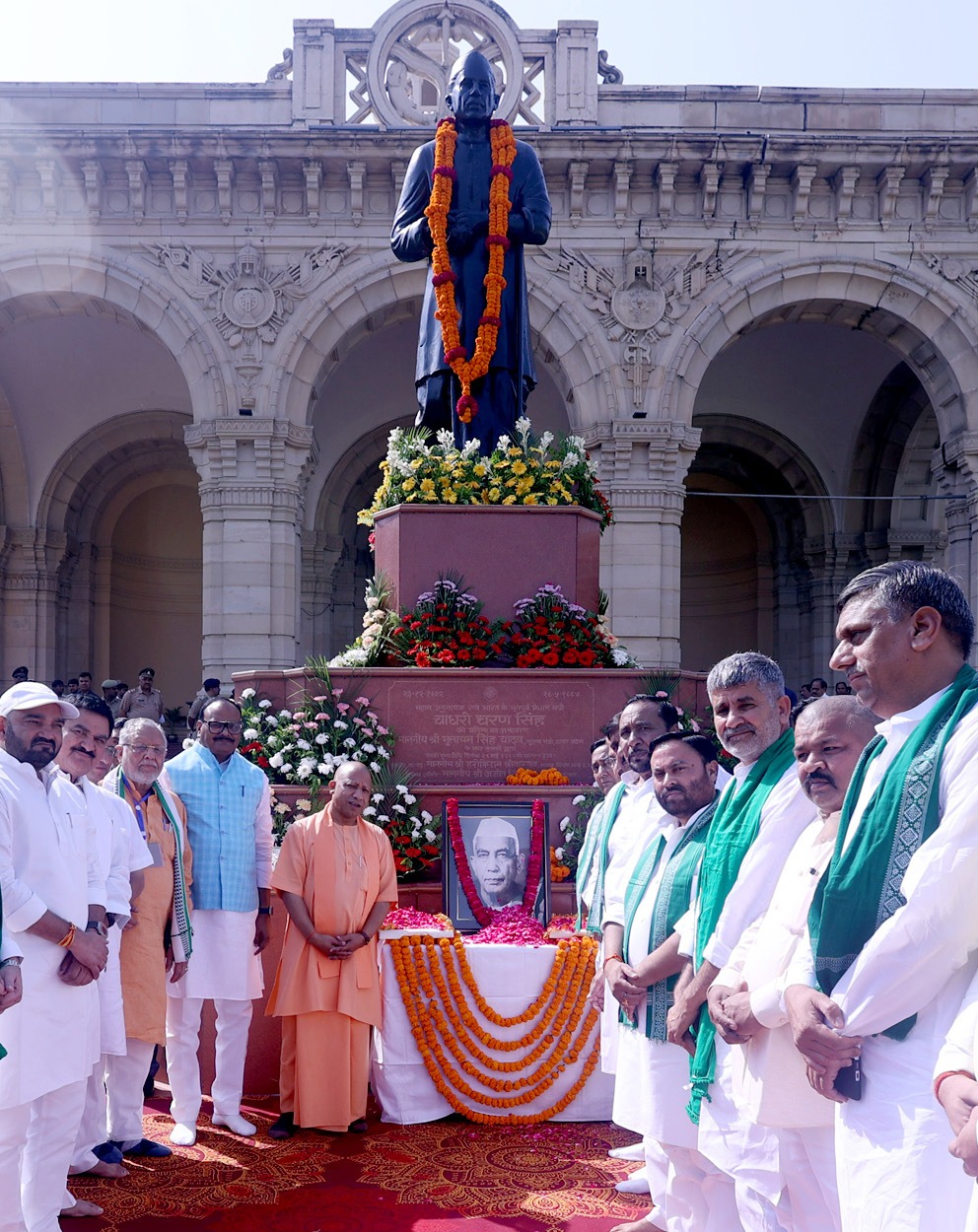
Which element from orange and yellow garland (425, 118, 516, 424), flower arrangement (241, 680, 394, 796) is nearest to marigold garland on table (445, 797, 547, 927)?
flower arrangement (241, 680, 394, 796)

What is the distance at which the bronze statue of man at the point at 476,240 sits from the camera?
793cm

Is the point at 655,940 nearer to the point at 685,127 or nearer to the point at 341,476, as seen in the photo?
the point at 685,127

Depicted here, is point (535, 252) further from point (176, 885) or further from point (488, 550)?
point (176, 885)

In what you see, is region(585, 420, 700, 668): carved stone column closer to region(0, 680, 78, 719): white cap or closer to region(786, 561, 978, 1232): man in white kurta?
region(0, 680, 78, 719): white cap

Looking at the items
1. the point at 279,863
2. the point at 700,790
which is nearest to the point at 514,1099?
the point at 279,863

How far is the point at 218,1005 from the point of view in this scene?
17.6 ft

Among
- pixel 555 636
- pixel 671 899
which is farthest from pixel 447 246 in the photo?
pixel 671 899

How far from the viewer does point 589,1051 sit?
5262 mm

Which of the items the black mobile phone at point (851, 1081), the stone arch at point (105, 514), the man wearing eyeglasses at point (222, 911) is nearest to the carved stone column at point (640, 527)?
the stone arch at point (105, 514)

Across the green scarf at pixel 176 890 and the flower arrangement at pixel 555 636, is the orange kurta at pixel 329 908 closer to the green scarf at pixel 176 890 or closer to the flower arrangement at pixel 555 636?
the green scarf at pixel 176 890

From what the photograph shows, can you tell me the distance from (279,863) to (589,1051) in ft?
5.41

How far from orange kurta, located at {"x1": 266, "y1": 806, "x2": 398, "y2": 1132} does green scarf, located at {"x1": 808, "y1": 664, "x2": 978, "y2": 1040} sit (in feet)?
10.4

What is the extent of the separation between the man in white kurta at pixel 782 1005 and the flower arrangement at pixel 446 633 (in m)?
4.15

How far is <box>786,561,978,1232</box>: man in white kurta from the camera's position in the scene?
212 cm
